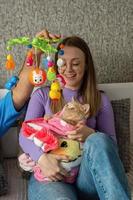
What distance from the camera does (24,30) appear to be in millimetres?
1771

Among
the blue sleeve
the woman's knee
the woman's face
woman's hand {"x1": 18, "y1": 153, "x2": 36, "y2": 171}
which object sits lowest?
woman's hand {"x1": 18, "y1": 153, "x2": 36, "y2": 171}

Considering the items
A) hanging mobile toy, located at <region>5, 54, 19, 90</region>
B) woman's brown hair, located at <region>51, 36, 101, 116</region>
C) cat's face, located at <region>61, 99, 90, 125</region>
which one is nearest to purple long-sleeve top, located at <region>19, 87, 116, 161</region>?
woman's brown hair, located at <region>51, 36, 101, 116</region>

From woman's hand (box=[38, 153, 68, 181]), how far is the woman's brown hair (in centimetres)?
24

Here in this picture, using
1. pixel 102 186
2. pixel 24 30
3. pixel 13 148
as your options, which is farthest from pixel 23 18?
pixel 102 186

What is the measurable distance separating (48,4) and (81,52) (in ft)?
1.35

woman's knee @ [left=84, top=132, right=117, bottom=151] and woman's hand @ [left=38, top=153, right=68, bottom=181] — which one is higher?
woman's knee @ [left=84, top=132, right=117, bottom=151]

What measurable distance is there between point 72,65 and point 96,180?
508mm

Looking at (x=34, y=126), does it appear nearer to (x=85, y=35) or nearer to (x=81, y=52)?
(x=81, y=52)

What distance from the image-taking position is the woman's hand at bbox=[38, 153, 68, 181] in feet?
4.15

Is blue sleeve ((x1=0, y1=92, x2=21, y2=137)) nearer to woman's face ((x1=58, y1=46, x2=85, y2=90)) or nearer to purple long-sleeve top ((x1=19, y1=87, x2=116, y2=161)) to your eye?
purple long-sleeve top ((x1=19, y1=87, x2=116, y2=161))

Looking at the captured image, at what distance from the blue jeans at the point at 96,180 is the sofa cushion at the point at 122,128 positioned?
377mm

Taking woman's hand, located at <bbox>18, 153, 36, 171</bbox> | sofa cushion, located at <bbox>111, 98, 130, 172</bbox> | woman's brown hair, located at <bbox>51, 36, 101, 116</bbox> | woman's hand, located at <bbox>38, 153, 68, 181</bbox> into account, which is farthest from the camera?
sofa cushion, located at <bbox>111, 98, 130, 172</bbox>

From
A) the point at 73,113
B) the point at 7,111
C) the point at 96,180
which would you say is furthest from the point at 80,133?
the point at 7,111

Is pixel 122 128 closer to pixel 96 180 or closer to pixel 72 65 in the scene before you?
pixel 72 65
